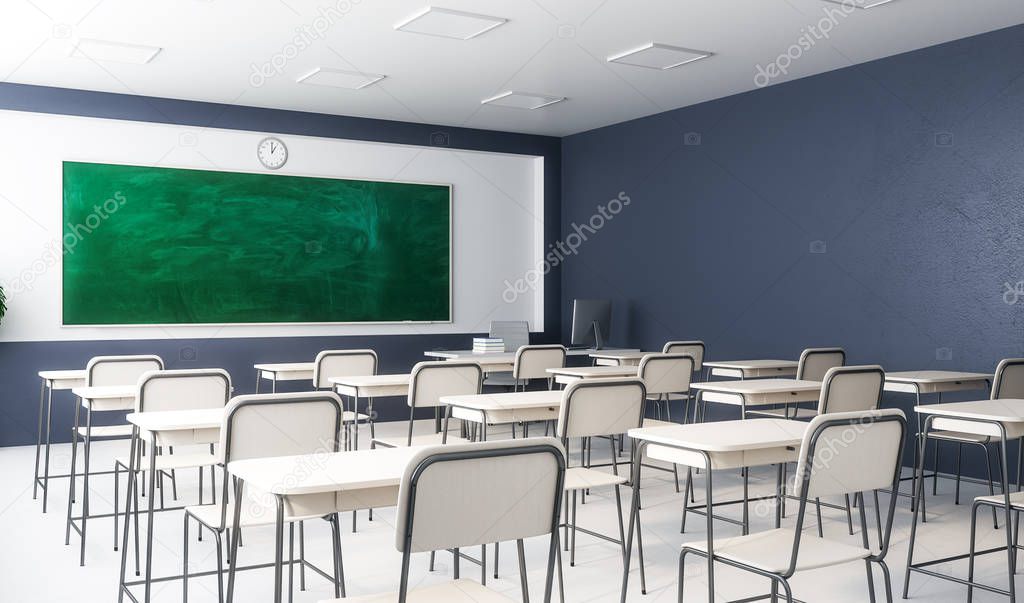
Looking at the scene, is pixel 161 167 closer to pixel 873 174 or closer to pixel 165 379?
pixel 165 379

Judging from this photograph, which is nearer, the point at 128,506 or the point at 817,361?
the point at 128,506

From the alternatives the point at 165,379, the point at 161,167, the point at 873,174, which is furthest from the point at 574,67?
the point at 165,379

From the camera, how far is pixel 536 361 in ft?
21.3

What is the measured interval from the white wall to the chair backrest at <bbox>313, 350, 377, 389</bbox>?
9.79ft

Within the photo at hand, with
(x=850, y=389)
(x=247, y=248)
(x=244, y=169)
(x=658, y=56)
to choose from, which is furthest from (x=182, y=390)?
(x=244, y=169)

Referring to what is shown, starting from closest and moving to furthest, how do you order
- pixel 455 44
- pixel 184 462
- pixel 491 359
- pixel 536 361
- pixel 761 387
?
pixel 184 462 < pixel 761 387 < pixel 455 44 < pixel 536 361 < pixel 491 359

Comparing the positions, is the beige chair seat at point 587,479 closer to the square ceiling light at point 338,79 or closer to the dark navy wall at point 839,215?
the dark navy wall at point 839,215

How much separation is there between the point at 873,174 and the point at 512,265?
13.8 ft

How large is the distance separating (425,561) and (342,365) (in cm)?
197

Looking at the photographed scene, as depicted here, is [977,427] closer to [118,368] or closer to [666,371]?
[666,371]

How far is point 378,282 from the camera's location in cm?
903

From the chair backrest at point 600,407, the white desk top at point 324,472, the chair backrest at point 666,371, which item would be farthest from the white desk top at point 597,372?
the white desk top at point 324,472

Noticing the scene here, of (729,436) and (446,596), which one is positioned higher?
(729,436)

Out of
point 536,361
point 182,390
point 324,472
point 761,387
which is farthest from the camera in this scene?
point 536,361
